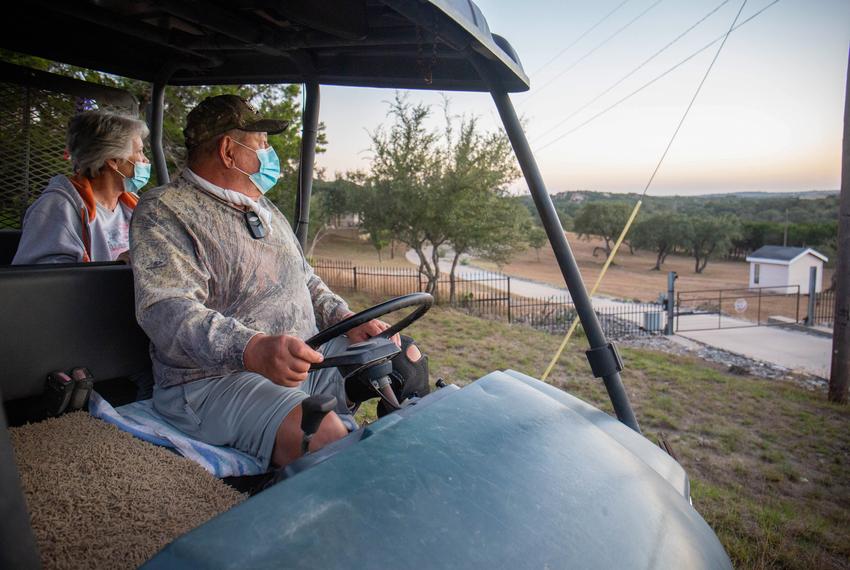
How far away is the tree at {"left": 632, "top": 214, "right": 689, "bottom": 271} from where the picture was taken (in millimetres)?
48906

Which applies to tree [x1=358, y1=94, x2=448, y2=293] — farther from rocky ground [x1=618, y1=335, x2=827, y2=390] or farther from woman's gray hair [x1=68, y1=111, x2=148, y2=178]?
woman's gray hair [x1=68, y1=111, x2=148, y2=178]

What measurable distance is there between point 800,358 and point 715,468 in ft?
32.3

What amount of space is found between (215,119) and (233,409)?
3.22ft

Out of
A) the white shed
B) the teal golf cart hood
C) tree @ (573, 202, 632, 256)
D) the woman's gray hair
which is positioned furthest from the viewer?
tree @ (573, 202, 632, 256)

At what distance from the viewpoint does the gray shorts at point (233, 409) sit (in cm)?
152

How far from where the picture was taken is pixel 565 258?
1.84m

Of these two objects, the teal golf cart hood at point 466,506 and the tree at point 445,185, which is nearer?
the teal golf cart hood at point 466,506

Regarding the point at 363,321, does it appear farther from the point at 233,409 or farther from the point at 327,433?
the point at 233,409

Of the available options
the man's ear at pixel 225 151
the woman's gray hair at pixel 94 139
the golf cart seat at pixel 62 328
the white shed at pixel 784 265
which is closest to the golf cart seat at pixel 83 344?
the golf cart seat at pixel 62 328

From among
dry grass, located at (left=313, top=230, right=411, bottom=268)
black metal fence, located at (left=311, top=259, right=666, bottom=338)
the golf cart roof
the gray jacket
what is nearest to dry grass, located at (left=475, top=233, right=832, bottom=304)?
dry grass, located at (left=313, top=230, right=411, bottom=268)

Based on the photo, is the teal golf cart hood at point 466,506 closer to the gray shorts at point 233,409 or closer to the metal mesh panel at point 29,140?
the gray shorts at point 233,409

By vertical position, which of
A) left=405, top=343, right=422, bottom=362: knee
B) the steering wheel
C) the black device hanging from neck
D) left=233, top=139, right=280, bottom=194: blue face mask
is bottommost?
left=405, top=343, right=422, bottom=362: knee

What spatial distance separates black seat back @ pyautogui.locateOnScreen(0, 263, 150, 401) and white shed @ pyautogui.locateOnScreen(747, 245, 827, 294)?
30873 mm

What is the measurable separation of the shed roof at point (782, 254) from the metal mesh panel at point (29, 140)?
32273 millimetres
